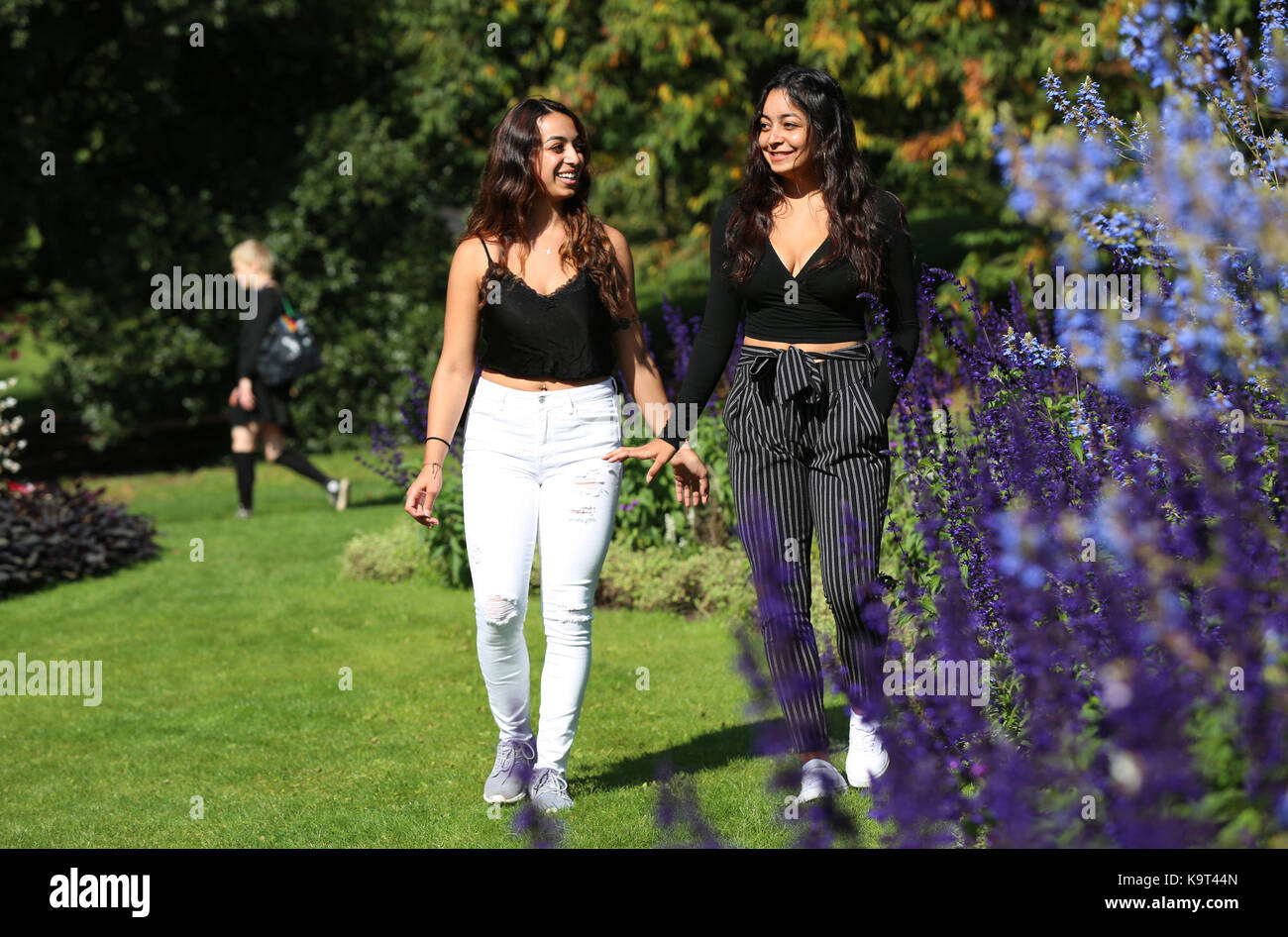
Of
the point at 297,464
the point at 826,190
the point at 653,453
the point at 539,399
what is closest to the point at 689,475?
the point at 653,453

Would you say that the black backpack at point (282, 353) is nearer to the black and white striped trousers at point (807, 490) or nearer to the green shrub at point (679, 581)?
the green shrub at point (679, 581)

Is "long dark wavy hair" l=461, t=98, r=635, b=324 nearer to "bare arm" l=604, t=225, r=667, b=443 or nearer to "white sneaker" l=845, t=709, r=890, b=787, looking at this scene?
"bare arm" l=604, t=225, r=667, b=443

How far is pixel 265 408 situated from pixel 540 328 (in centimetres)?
720

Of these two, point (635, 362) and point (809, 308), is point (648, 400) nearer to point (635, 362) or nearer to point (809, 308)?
point (635, 362)

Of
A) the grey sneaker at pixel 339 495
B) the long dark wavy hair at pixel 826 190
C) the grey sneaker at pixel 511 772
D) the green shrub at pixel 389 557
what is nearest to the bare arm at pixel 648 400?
the long dark wavy hair at pixel 826 190

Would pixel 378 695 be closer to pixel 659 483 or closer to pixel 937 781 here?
pixel 659 483

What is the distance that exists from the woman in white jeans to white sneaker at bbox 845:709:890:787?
855mm

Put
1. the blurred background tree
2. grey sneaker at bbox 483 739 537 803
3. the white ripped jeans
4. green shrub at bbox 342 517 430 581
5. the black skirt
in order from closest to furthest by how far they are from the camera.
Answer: the white ripped jeans
grey sneaker at bbox 483 739 537 803
green shrub at bbox 342 517 430 581
the black skirt
the blurred background tree

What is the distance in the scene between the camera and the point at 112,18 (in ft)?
47.2

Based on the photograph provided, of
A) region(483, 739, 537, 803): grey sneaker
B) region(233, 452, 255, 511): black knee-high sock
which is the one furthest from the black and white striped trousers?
region(233, 452, 255, 511): black knee-high sock

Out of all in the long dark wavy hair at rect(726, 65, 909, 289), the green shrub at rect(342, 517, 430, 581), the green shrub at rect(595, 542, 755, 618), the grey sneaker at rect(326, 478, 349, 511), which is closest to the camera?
the long dark wavy hair at rect(726, 65, 909, 289)

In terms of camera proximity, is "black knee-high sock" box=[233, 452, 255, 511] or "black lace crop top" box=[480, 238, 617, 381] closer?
"black lace crop top" box=[480, 238, 617, 381]

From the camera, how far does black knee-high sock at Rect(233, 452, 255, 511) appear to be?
10867 millimetres
